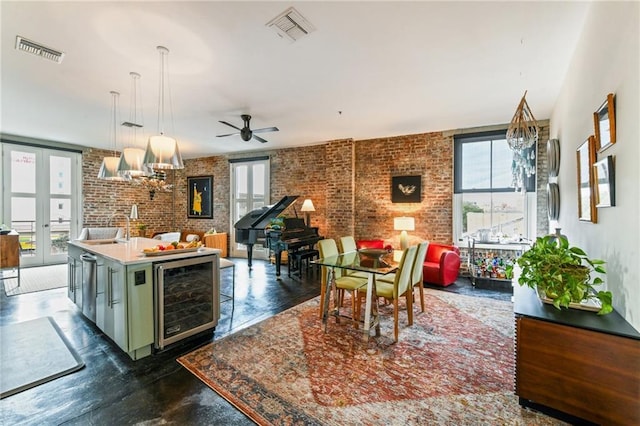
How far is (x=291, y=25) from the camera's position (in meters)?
2.51

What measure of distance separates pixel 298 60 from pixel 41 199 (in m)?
7.75

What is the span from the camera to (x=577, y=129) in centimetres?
293

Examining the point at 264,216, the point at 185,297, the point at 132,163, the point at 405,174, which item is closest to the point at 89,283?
the point at 185,297

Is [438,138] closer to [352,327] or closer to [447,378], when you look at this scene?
[352,327]

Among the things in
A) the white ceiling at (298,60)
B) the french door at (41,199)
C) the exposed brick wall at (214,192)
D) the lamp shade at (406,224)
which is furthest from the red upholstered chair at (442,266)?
the french door at (41,199)

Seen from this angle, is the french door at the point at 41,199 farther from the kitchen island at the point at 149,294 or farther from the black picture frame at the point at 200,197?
the kitchen island at the point at 149,294

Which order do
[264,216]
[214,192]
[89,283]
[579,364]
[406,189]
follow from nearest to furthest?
[579,364]
[89,283]
[406,189]
[264,216]
[214,192]

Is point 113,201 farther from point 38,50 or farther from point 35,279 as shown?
point 38,50

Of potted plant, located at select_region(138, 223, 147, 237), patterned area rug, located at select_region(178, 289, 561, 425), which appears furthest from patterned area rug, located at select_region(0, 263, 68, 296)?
patterned area rug, located at select_region(178, 289, 561, 425)

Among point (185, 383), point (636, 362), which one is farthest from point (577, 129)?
point (185, 383)

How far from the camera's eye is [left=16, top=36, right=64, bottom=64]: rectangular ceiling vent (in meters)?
2.74

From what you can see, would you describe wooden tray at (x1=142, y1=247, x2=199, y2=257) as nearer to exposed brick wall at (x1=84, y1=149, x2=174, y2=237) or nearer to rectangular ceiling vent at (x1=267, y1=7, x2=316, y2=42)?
rectangular ceiling vent at (x1=267, y1=7, x2=316, y2=42)

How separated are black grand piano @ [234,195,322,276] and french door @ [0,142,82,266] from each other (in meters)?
4.70

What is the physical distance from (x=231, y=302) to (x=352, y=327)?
1971mm
